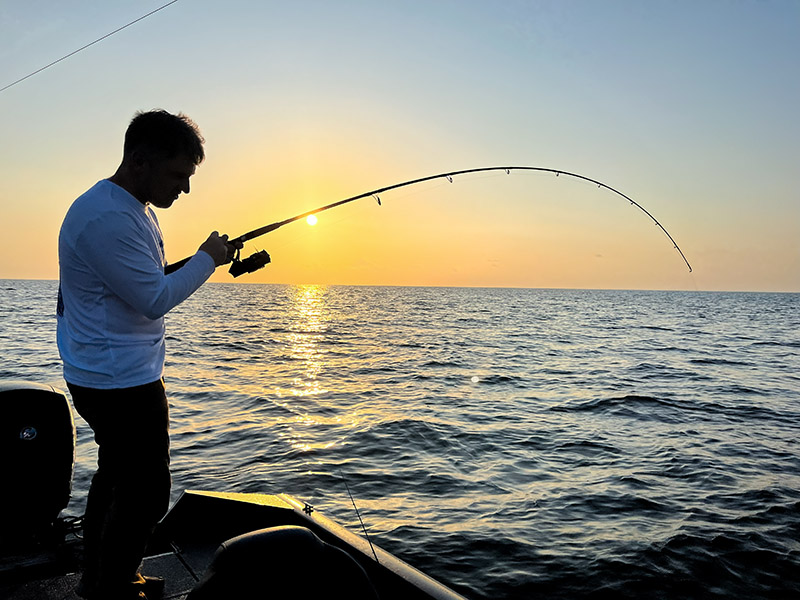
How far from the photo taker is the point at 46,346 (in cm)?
1953

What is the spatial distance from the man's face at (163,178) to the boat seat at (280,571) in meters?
1.30

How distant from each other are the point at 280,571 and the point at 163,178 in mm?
1448

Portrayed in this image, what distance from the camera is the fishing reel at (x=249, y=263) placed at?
9.46 ft

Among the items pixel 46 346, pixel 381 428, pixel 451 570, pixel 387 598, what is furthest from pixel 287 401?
pixel 46 346

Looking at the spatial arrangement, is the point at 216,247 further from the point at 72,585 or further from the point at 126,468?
the point at 72,585

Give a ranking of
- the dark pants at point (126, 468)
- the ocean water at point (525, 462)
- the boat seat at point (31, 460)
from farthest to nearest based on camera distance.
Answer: the ocean water at point (525, 462), the boat seat at point (31, 460), the dark pants at point (126, 468)

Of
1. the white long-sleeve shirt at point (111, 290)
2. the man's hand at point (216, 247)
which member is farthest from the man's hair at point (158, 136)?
the man's hand at point (216, 247)

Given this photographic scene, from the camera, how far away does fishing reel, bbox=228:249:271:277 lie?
2.88m

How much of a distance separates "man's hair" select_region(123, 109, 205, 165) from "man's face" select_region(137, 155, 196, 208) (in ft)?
0.09

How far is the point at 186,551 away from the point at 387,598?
1.26 metres

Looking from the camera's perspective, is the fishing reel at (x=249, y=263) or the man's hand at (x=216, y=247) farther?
the fishing reel at (x=249, y=263)

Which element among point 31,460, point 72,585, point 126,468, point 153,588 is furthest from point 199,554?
point 126,468

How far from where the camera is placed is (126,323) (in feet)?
6.99

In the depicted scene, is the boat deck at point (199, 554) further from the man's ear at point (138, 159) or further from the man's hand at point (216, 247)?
the man's ear at point (138, 159)
